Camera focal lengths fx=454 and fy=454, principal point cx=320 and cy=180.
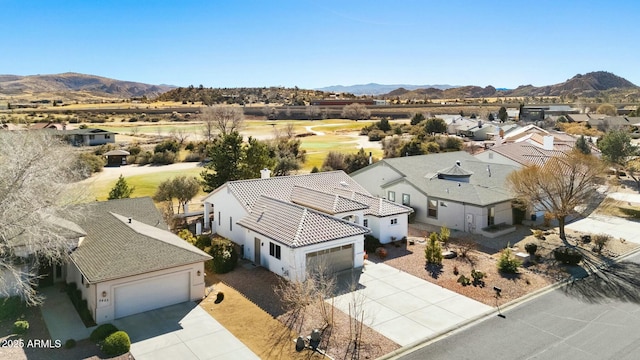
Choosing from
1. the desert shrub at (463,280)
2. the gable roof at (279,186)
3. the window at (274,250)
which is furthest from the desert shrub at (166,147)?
the desert shrub at (463,280)

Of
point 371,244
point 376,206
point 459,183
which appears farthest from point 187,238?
point 459,183

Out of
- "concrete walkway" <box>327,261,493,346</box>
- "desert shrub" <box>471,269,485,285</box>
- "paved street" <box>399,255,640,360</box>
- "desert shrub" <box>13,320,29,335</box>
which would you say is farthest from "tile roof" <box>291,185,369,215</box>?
"desert shrub" <box>13,320,29,335</box>

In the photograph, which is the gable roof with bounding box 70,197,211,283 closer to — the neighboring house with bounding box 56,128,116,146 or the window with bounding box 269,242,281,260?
the window with bounding box 269,242,281,260

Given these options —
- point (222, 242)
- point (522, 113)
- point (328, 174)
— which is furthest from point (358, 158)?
point (522, 113)

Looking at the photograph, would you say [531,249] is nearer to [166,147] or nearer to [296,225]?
[296,225]

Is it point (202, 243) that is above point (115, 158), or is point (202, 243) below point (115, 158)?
below

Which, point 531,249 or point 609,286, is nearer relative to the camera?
point 609,286
